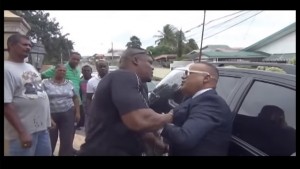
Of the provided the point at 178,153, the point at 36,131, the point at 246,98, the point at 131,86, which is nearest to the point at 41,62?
the point at 36,131

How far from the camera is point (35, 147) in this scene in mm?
1760

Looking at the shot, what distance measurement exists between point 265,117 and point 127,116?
85 cm

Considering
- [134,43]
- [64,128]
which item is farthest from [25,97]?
[64,128]

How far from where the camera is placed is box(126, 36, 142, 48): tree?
1912 millimetres

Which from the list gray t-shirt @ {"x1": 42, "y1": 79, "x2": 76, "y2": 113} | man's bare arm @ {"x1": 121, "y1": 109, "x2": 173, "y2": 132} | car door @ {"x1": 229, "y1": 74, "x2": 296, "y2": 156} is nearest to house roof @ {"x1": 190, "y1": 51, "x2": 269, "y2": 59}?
car door @ {"x1": 229, "y1": 74, "x2": 296, "y2": 156}

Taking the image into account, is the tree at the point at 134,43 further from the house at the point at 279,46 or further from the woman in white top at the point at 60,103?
the woman in white top at the point at 60,103

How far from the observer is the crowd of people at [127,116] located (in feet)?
5.43

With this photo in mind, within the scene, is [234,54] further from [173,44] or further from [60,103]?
[60,103]

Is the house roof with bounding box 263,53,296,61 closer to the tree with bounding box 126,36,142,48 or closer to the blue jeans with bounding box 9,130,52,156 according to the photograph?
the tree with bounding box 126,36,142,48

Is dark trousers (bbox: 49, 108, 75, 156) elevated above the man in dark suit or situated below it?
below

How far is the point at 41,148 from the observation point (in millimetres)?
1794

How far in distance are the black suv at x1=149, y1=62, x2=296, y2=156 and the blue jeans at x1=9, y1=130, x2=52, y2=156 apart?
970 millimetres

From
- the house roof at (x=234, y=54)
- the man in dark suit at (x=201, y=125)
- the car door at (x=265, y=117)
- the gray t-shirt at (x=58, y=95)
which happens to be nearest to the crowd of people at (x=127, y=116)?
the man in dark suit at (x=201, y=125)
